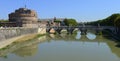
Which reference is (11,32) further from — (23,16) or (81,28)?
(23,16)

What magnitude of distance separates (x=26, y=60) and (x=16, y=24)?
47049mm

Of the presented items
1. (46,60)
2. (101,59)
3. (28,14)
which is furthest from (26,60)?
(28,14)

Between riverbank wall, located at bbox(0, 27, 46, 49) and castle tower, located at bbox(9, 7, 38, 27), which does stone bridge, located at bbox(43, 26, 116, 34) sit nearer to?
castle tower, located at bbox(9, 7, 38, 27)

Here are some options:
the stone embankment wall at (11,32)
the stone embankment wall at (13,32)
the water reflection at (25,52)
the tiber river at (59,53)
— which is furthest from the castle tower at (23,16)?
the water reflection at (25,52)

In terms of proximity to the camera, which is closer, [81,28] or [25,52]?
[25,52]

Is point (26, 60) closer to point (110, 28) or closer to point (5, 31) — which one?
point (5, 31)

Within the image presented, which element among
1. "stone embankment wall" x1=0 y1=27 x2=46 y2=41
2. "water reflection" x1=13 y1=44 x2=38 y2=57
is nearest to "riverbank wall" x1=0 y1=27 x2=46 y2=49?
"stone embankment wall" x1=0 y1=27 x2=46 y2=41

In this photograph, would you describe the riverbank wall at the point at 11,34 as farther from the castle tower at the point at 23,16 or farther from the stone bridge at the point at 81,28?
the castle tower at the point at 23,16

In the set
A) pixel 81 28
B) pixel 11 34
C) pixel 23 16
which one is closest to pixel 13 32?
pixel 11 34

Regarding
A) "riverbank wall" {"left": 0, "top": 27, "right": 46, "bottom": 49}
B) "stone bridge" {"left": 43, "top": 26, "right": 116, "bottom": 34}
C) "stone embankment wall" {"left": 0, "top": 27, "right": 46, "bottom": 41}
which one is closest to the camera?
"riverbank wall" {"left": 0, "top": 27, "right": 46, "bottom": 49}

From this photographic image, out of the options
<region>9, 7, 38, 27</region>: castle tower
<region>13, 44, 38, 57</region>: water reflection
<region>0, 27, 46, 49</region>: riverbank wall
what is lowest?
<region>13, 44, 38, 57</region>: water reflection

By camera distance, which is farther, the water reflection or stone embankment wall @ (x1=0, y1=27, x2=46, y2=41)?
stone embankment wall @ (x1=0, y1=27, x2=46, y2=41)

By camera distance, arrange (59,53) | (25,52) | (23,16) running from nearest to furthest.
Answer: (59,53) < (25,52) < (23,16)

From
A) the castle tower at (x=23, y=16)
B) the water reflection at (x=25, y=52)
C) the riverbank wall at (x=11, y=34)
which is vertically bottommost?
the water reflection at (x=25, y=52)
